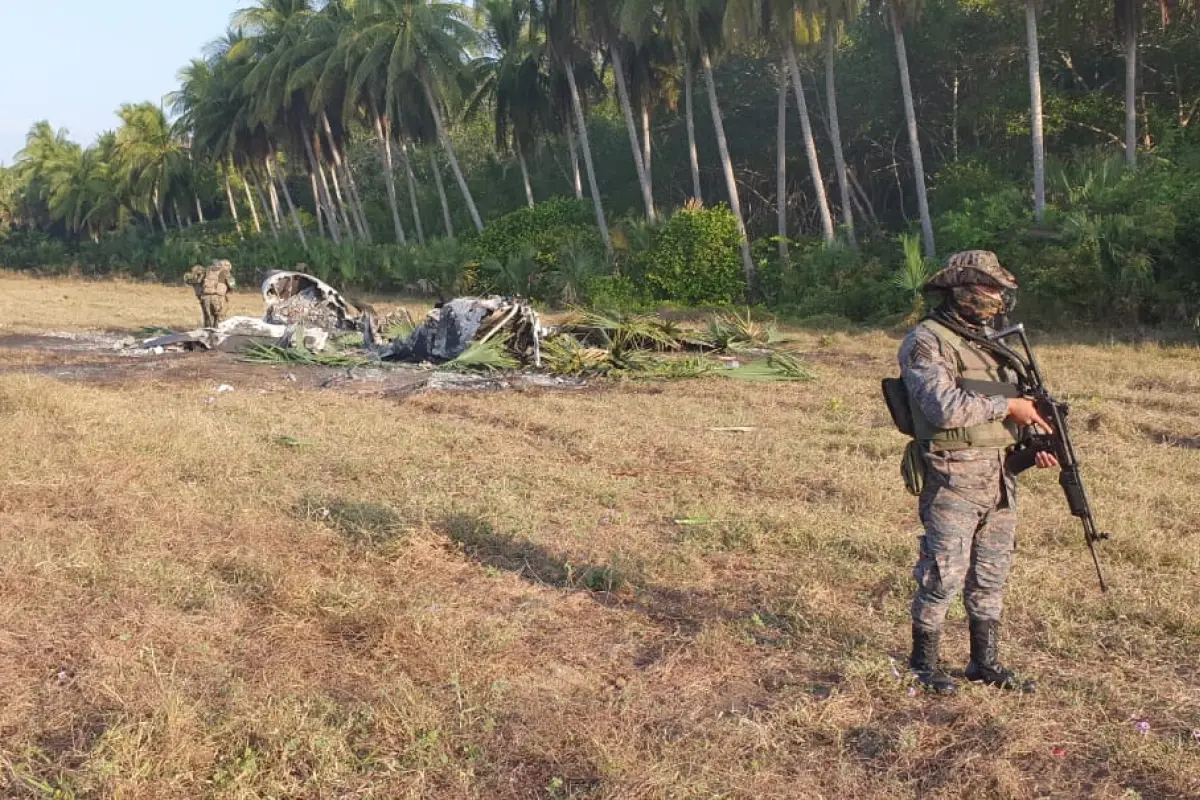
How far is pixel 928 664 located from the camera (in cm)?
345

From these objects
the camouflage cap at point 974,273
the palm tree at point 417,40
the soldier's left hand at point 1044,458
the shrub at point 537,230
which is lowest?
the soldier's left hand at point 1044,458

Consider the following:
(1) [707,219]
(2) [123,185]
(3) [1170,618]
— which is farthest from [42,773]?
(2) [123,185]

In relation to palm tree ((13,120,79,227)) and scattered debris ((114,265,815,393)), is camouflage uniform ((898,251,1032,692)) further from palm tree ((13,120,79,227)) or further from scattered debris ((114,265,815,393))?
palm tree ((13,120,79,227))

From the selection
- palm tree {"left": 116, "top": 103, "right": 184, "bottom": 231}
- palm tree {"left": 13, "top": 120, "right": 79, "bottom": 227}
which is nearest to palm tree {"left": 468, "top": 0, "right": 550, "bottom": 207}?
palm tree {"left": 116, "top": 103, "right": 184, "bottom": 231}

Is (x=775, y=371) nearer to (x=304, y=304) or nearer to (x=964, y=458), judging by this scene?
(x=964, y=458)

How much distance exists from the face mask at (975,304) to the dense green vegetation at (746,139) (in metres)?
12.0

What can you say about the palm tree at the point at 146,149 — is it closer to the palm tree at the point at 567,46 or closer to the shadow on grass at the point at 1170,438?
the palm tree at the point at 567,46

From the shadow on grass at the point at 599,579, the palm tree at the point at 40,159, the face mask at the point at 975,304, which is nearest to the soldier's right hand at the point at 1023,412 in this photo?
the face mask at the point at 975,304

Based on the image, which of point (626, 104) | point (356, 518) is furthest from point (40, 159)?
point (356, 518)

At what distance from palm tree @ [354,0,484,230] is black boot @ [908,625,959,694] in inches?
1042

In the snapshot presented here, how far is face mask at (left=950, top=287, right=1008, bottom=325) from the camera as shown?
10.7 ft

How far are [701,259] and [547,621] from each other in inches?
721

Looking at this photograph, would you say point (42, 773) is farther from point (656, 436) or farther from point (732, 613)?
point (656, 436)

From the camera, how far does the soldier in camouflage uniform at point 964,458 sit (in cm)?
321
